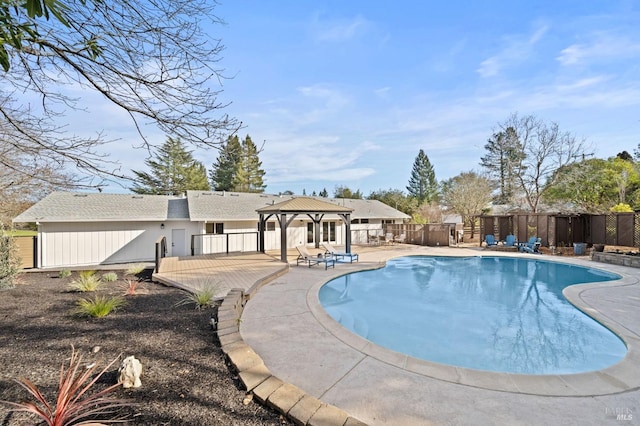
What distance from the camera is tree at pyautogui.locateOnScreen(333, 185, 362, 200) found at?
155 feet

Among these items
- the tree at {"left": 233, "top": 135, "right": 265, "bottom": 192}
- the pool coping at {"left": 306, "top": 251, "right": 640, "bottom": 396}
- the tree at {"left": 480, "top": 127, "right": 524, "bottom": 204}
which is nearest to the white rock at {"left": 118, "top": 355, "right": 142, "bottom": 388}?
the pool coping at {"left": 306, "top": 251, "right": 640, "bottom": 396}

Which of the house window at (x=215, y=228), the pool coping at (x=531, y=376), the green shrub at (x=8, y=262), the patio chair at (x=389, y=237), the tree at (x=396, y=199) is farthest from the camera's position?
the tree at (x=396, y=199)

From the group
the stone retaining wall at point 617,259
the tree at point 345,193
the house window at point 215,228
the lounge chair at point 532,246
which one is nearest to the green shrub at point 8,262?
the house window at point 215,228

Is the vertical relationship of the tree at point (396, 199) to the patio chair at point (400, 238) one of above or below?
above

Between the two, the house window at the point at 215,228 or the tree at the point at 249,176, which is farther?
the tree at the point at 249,176

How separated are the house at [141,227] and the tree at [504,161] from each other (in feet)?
59.7

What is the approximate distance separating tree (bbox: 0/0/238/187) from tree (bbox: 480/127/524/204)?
29068 millimetres

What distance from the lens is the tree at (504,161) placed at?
26.3 metres

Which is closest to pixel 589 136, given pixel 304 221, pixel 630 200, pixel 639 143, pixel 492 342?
pixel 630 200

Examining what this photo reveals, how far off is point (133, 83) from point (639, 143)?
132ft

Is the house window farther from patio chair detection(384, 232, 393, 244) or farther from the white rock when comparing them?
the white rock

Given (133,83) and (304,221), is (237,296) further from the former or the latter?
(304,221)

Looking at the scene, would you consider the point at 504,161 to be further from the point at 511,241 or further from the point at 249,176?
the point at 249,176

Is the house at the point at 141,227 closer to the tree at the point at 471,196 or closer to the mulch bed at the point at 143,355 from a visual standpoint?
the mulch bed at the point at 143,355
